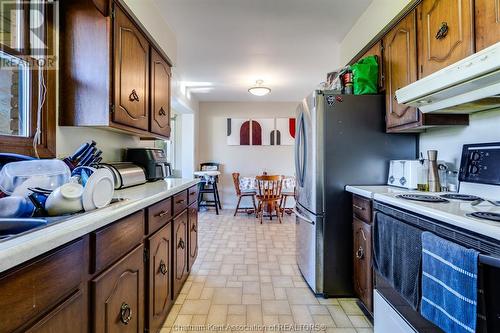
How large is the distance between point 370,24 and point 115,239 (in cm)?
258

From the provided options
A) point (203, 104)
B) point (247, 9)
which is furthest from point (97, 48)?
point (203, 104)

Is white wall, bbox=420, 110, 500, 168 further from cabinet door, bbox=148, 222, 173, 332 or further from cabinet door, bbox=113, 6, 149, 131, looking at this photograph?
cabinet door, bbox=113, 6, 149, 131

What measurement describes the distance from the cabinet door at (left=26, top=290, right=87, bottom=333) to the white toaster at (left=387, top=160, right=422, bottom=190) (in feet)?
6.25

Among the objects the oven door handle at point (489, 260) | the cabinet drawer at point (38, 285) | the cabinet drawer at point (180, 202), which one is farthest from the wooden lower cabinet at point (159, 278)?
the oven door handle at point (489, 260)

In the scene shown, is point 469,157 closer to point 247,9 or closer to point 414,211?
point 414,211

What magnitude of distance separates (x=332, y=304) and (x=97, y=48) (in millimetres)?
2313

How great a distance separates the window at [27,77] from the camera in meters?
1.18

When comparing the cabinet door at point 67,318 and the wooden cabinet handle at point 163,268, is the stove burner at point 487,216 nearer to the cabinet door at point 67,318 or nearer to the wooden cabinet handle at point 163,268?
the cabinet door at point 67,318

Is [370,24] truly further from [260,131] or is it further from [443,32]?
[260,131]

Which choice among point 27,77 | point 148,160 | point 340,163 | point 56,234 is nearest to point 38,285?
point 56,234

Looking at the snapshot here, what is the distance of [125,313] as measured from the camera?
1.08 meters

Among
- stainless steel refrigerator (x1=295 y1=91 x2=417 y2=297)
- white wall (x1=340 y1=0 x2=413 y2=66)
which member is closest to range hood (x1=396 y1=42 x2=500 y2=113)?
stainless steel refrigerator (x1=295 y1=91 x2=417 y2=297)

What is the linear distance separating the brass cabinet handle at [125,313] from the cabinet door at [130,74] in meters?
1.01

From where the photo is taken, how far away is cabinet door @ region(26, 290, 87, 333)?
640mm
